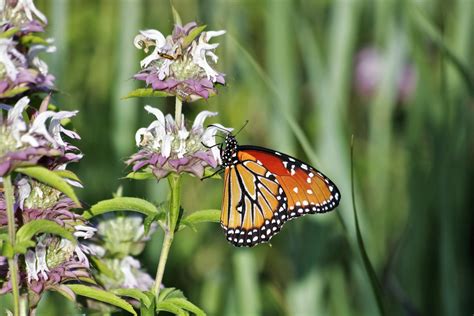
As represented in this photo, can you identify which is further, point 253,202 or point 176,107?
point 253,202

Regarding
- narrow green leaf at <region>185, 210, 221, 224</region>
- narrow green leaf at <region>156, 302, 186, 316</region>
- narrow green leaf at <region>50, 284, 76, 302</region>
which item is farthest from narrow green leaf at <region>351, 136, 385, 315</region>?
narrow green leaf at <region>50, 284, 76, 302</region>

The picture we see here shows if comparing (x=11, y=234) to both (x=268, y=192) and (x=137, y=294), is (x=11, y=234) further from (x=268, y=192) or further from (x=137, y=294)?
(x=268, y=192)

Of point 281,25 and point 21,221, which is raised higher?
point 281,25

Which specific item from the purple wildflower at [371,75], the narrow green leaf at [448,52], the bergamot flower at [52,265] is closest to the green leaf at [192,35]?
the bergamot flower at [52,265]

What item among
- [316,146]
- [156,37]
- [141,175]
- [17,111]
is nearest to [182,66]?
[156,37]

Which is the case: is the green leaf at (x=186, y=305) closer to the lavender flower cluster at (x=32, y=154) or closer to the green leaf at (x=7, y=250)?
the lavender flower cluster at (x=32, y=154)

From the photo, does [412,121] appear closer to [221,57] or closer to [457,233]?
Result: [457,233]

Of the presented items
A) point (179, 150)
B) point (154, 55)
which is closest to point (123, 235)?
point (179, 150)
